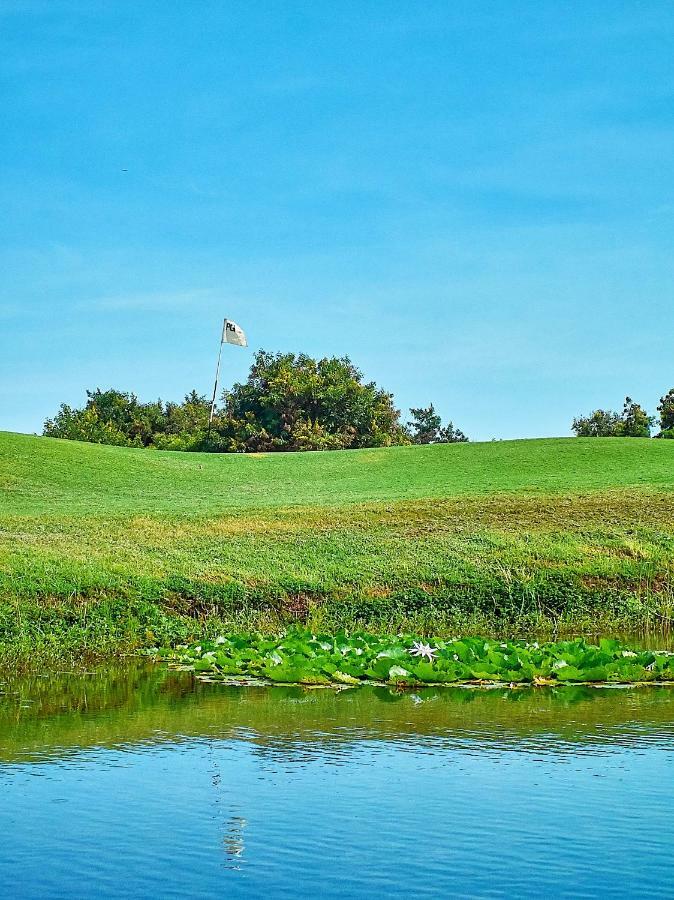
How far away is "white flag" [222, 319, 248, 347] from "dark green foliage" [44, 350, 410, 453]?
41.8ft

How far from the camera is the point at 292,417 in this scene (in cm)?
7319

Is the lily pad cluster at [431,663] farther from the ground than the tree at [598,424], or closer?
closer

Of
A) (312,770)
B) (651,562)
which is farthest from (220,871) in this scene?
(651,562)

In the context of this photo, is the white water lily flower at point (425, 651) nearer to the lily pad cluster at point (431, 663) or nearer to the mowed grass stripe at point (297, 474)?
the lily pad cluster at point (431, 663)

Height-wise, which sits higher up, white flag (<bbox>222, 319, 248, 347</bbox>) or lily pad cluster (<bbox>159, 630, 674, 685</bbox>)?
white flag (<bbox>222, 319, 248, 347</bbox>)

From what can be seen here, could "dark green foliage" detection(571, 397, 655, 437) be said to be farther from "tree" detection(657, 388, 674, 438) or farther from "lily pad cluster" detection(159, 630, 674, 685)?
"lily pad cluster" detection(159, 630, 674, 685)

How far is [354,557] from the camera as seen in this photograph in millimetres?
21578

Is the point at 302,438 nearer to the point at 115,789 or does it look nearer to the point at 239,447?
the point at 239,447

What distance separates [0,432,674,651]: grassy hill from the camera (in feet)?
57.9

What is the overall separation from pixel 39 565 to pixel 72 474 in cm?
2134

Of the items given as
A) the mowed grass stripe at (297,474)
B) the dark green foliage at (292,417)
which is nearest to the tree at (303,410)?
the dark green foliage at (292,417)

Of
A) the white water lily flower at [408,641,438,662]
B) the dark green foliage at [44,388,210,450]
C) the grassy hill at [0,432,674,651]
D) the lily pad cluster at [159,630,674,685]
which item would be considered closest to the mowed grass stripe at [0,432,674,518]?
the grassy hill at [0,432,674,651]

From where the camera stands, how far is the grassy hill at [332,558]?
17.6m

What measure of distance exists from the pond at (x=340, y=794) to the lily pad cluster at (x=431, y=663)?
409mm
